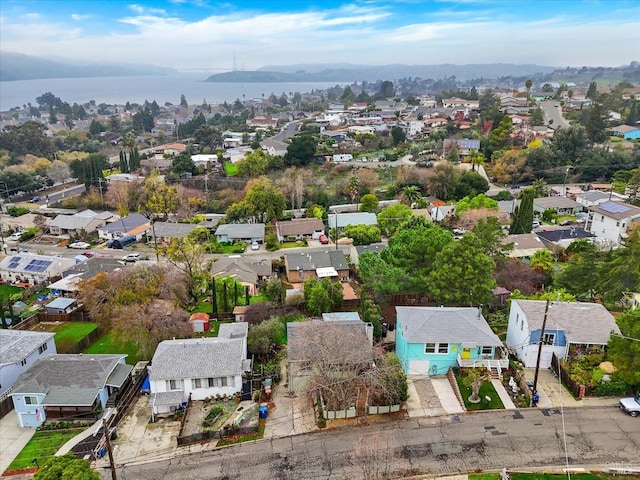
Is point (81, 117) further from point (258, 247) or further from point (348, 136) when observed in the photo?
point (258, 247)

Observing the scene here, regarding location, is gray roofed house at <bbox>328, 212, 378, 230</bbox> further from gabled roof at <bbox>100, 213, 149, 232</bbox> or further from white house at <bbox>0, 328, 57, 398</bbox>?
white house at <bbox>0, 328, 57, 398</bbox>

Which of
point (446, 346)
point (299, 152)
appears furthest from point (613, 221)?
point (299, 152)

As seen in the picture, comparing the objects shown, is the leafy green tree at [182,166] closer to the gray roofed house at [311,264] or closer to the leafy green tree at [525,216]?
the gray roofed house at [311,264]

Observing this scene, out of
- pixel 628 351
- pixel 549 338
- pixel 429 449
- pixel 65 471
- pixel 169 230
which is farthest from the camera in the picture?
pixel 169 230

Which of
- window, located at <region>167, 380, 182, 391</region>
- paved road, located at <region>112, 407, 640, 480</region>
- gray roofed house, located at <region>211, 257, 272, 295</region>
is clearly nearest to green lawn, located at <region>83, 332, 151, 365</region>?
window, located at <region>167, 380, 182, 391</region>

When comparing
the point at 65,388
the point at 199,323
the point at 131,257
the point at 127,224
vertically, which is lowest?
the point at 131,257

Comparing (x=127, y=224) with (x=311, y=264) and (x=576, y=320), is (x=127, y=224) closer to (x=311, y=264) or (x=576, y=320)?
(x=311, y=264)

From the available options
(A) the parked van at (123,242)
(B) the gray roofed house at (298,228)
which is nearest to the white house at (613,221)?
(B) the gray roofed house at (298,228)
